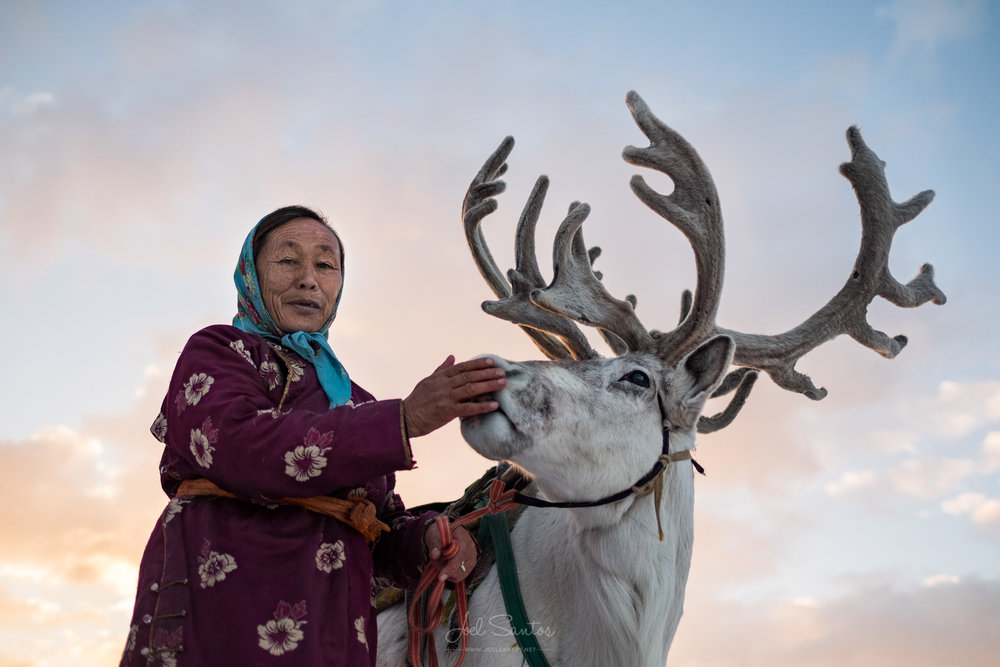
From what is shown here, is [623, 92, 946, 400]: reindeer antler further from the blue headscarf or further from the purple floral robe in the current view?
the purple floral robe

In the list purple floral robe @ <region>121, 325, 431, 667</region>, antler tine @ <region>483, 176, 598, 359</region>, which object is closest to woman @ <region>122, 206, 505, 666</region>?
purple floral robe @ <region>121, 325, 431, 667</region>

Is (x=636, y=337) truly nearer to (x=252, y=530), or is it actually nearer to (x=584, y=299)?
(x=584, y=299)

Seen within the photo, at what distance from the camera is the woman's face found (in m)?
3.41

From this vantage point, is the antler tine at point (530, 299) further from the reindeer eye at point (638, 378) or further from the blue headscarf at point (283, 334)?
the blue headscarf at point (283, 334)

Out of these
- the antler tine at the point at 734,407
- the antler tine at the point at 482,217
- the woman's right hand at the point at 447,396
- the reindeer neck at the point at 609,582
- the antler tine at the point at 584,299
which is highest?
the antler tine at the point at 482,217

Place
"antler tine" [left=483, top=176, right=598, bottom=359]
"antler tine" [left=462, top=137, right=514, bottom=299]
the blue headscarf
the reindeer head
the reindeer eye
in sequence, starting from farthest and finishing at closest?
"antler tine" [left=462, top=137, right=514, bottom=299]
"antler tine" [left=483, top=176, right=598, bottom=359]
the reindeer eye
the blue headscarf
the reindeer head

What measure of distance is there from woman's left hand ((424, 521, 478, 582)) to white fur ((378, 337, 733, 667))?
14 centimetres

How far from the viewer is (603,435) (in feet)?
10.2

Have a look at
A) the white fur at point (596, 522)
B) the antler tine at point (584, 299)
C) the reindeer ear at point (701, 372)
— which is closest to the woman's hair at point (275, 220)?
the antler tine at point (584, 299)

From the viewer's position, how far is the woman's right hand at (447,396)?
2.66m

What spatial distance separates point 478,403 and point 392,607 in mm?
1403

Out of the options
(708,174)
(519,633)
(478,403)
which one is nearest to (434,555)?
(519,633)

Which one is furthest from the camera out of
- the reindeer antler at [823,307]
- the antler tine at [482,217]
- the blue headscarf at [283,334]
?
the antler tine at [482,217]

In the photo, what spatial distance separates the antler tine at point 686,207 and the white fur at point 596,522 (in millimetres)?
276
